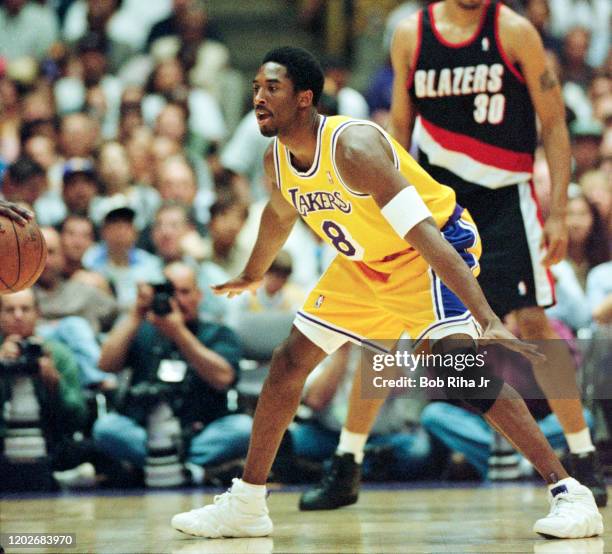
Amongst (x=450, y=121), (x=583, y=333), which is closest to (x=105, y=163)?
(x=583, y=333)

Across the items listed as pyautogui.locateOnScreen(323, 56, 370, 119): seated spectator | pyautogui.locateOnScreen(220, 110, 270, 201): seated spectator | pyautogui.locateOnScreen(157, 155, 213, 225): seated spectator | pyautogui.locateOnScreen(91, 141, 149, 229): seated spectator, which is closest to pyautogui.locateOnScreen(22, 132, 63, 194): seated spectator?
pyautogui.locateOnScreen(91, 141, 149, 229): seated spectator

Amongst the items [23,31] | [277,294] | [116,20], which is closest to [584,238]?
[277,294]

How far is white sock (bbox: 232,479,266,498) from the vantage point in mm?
4549

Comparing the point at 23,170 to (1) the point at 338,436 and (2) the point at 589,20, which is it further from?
(2) the point at 589,20

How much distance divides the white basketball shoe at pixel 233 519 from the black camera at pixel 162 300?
2137mm

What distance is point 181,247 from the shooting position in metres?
8.19

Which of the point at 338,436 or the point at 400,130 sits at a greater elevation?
the point at 400,130

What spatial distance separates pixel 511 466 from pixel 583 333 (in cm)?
98

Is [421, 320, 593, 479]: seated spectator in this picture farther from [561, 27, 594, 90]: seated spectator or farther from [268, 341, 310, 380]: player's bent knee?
[561, 27, 594, 90]: seated spectator

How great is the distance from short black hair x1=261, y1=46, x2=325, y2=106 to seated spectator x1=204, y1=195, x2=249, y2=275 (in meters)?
4.08

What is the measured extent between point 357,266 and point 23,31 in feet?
26.6

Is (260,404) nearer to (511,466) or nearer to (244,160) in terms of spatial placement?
(511,466)

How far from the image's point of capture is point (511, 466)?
Answer: 6555mm

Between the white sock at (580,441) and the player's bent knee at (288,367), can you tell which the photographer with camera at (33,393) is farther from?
the white sock at (580,441)
